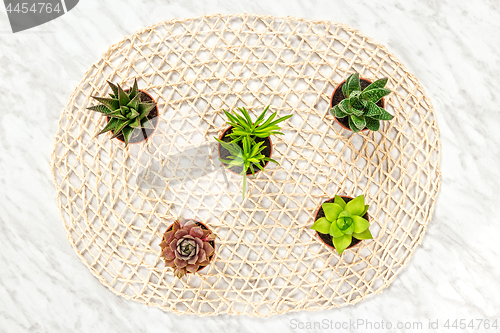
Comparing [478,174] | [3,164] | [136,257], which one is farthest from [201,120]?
[478,174]

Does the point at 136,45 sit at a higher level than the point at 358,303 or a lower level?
higher

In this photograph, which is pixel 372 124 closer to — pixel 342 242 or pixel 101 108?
pixel 342 242

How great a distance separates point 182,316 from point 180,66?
97 cm

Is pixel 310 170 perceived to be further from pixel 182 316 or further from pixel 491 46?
pixel 491 46

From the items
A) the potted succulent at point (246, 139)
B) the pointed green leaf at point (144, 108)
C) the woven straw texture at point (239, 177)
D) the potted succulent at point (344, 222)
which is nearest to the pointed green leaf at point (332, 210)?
the potted succulent at point (344, 222)

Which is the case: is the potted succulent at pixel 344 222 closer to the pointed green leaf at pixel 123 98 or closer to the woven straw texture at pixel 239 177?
the woven straw texture at pixel 239 177

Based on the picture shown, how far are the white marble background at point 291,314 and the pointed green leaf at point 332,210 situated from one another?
0.45m

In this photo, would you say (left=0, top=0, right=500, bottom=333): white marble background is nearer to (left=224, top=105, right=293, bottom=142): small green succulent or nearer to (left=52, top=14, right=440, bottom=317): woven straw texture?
(left=52, top=14, right=440, bottom=317): woven straw texture

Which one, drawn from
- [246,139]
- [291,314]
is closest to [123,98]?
[246,139]

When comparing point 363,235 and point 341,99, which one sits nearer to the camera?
point 363,235

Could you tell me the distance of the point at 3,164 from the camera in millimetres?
1211

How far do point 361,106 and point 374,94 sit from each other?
2.2 inches

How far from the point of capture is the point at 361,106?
1.02 metres

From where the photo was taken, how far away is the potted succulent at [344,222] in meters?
0.99
